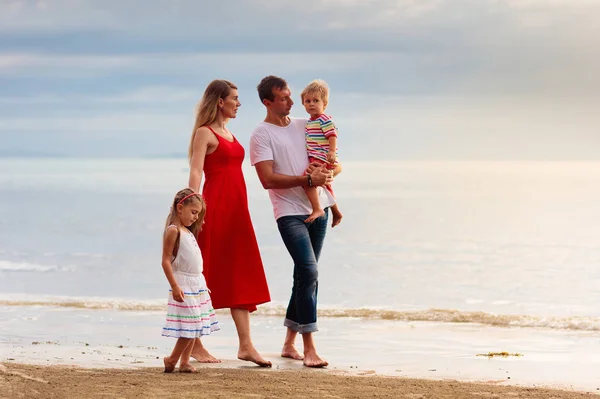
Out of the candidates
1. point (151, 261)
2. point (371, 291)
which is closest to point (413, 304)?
point (371, 291)

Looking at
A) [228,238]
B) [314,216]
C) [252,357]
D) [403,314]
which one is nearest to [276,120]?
[314,216]

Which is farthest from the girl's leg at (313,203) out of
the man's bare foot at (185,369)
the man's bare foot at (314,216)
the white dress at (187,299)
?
the man's bare foot at (185,369)

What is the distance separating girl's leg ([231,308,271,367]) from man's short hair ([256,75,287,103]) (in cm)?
163

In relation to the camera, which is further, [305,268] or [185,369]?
[305,268]

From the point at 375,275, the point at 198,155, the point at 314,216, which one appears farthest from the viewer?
the point at 375,275

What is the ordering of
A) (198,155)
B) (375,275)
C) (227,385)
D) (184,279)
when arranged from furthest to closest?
1. (375,275)
2. (198,155)
3. (184,279)
4. (227,385)

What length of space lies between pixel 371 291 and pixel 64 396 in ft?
28.5

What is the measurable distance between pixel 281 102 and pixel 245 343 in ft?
5.94

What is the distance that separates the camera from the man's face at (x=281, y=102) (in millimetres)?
7043

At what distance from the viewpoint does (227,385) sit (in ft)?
19.7

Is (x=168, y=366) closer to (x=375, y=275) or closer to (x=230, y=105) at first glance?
(x=230, y=105)

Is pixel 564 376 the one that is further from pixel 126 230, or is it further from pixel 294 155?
pixel 126 230

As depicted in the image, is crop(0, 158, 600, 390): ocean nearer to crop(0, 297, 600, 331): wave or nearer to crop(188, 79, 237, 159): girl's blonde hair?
crop(0, 297, 600, 331): wave

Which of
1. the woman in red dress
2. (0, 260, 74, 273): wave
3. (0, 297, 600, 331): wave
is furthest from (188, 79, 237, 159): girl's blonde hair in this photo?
(0, 260, 74, 273): wave
